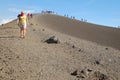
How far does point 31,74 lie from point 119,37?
3629cm

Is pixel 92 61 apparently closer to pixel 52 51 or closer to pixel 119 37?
pixel 52 51

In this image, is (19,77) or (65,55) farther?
(65,55)

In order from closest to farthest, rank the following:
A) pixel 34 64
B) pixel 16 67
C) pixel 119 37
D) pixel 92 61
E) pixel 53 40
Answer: pixel 16 67 → pixel 34 64 → pixel 92 61 → pixel 53 40 → pixel 119 37

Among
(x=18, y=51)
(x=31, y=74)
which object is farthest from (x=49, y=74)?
(x=18, y=51)

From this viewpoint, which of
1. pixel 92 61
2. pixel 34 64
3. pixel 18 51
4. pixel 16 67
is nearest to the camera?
pixel 16 67

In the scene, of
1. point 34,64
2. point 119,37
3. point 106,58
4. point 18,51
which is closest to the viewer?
point 34,64

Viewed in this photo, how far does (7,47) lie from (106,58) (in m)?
7.09

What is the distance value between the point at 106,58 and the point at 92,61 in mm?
2424

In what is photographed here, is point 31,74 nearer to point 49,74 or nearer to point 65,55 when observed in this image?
point 49,74

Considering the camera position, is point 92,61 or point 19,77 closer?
point 19,77

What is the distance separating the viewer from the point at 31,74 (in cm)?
1517

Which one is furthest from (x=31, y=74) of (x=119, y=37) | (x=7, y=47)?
(x=119, y=37)

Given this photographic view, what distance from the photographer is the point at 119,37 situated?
5009cm

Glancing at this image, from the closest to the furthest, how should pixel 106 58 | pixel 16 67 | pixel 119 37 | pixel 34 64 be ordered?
pixel 16 67, pixel 34 64, pixel 106 58, pixel 119 37
